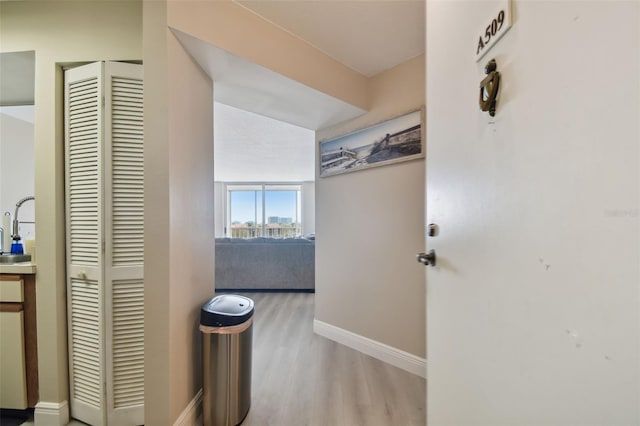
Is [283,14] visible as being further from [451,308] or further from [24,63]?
[451,308]

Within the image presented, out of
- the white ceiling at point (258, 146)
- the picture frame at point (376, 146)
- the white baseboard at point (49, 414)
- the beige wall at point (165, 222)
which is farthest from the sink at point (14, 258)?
the picture frame at point (376, 146)

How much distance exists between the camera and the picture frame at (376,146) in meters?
1.91

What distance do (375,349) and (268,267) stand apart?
241cm

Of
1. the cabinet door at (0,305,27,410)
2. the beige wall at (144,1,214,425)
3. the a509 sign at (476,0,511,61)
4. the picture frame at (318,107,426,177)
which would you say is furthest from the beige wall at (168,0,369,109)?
the cabinet door at (0,305,27,410)

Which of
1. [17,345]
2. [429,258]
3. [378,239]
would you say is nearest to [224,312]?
[429,258]

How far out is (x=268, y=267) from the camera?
13.6ft

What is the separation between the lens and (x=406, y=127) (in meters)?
1.97

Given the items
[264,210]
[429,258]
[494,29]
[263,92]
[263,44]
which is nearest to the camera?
[494,29]

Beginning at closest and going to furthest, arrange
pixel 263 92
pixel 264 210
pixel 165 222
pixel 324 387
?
1. pixel 165 222
2. pixel 324 387
3. pixel 263 92
4. pixel 264 210

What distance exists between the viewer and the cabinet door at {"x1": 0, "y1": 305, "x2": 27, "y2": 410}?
4.77ft

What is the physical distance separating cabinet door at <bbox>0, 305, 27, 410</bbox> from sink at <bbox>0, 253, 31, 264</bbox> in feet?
1.04

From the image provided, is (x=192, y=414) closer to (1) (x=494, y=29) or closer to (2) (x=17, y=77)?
(1) (x=494, y=29)

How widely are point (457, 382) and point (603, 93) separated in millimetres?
790

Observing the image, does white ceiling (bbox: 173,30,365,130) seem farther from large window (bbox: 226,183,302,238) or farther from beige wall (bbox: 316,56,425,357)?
large window (bbox: 226,183,302,238)
